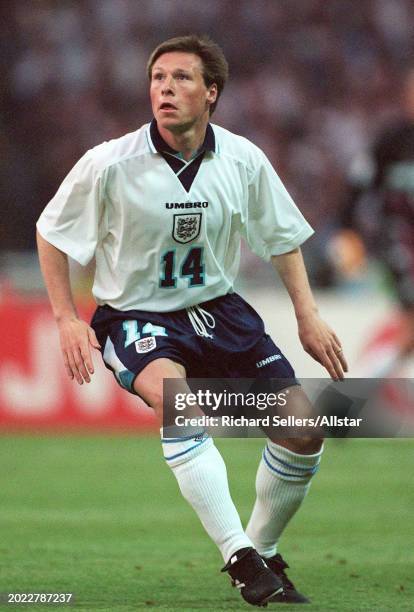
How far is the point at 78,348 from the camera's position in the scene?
430cm

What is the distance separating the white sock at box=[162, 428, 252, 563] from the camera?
4207 mm

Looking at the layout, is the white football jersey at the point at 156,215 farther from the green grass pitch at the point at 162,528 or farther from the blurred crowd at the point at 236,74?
the blurred crowd at the point at 236,74

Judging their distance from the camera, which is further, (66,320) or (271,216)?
(271,216)

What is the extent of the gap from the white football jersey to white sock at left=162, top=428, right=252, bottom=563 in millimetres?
565

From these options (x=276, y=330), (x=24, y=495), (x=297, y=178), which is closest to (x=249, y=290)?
(x=276, y=330)

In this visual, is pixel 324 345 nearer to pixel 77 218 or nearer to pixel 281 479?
pixel 281 479

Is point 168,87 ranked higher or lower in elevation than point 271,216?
higher

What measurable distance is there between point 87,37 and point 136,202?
36.0ft

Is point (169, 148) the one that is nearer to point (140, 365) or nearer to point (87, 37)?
point (140, 365)

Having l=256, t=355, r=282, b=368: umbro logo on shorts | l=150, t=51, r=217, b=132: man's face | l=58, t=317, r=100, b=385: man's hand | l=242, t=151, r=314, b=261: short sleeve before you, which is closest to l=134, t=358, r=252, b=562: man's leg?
l=58, t=317, r=100, b=385: man's hand

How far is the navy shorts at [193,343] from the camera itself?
14.7ft

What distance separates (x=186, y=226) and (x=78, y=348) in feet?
2.03

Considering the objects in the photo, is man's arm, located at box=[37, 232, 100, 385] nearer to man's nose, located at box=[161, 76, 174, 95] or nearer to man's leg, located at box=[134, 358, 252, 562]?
man's leg, located at box=[134, 358, 252, 562]

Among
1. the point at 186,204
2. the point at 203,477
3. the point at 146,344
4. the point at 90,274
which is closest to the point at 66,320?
the point at 146,344
